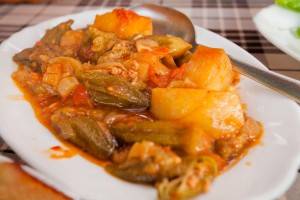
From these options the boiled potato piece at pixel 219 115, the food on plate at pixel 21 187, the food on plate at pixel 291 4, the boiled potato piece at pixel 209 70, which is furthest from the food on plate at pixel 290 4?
the food on plate at pixel 21 187

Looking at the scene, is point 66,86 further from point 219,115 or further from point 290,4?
point 290,4

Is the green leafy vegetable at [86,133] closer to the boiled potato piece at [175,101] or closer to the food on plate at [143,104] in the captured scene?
the food on plate at [143,104]

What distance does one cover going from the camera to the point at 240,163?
1177mm

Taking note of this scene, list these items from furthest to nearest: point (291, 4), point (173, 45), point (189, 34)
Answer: point (291, 4), point (189, 34), point (173, 45)

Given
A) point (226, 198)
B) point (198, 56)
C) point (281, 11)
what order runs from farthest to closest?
point (281, 11) → point (198, 56) → point (226, 198)

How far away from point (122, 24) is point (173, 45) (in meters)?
0.25

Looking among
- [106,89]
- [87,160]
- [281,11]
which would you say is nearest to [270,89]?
[106,89]

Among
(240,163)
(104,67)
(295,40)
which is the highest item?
(104,67)

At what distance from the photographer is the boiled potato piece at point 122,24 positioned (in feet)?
5.87

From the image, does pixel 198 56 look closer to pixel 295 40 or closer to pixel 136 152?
pixel 136 152

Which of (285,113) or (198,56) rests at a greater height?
(198,56)

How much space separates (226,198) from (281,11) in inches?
54.6

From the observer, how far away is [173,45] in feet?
5.48

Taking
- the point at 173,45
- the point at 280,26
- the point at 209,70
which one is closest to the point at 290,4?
the point at 280,26
